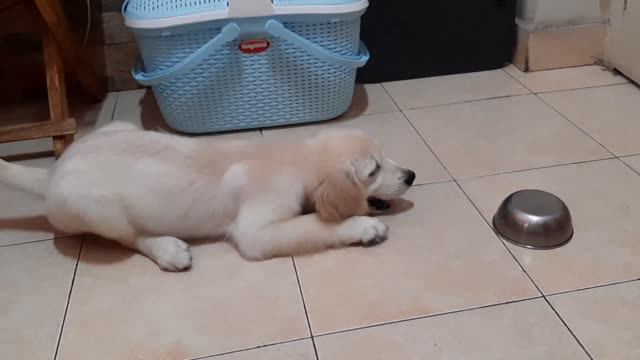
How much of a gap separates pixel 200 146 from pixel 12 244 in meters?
0.54

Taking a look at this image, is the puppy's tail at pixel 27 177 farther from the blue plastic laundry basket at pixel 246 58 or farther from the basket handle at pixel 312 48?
the basket handle at pixel 312 48

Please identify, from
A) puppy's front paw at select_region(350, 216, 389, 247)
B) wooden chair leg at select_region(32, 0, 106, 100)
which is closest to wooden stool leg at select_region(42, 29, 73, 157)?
wooden chair leg at select_region(32, 0, 106, 100)

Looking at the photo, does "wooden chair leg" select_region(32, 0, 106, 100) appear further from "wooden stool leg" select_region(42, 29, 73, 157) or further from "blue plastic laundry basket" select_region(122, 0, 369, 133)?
"blue plastic laundry basket" select_region(122, 0, 369, 133)

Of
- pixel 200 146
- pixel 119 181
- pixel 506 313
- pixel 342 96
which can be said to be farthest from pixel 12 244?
pixel 506 313

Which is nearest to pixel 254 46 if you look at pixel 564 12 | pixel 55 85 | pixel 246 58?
pixel 246 58

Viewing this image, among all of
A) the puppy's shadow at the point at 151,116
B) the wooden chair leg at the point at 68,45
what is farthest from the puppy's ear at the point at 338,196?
the wooden chair leg at the point at 68,45

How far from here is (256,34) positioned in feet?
6.21

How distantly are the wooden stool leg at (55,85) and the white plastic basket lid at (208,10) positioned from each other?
0.32 meters

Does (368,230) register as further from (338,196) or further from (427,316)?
(427,316)

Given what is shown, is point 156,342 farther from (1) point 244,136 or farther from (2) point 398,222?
(1) point 244,136

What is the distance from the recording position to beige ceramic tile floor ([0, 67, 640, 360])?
4.17 feet

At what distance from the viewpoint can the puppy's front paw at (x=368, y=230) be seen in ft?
4.92

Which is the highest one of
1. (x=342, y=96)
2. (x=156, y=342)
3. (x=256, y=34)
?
(x=256, y=34)

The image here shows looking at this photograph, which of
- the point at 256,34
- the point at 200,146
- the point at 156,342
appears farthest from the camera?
the point at 256,34
